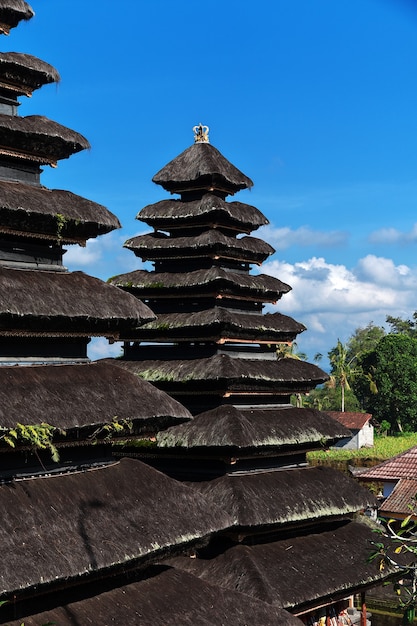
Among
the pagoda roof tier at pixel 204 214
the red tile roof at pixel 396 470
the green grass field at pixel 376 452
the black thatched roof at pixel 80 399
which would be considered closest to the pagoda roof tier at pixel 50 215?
the black thatched roof at pixel 80 399

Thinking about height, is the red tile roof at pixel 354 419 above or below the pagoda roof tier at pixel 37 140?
below

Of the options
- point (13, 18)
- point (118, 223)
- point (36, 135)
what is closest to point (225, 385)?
point (118, 223)

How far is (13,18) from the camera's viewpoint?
715 inches

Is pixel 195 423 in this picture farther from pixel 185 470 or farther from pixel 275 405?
pixel 275 405

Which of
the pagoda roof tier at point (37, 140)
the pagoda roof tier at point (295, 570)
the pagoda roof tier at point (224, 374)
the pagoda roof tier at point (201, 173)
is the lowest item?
the pagoda roof tier at point (295, 570)

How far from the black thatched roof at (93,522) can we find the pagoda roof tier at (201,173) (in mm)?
12222

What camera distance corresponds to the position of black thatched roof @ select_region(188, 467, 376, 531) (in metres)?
21.6

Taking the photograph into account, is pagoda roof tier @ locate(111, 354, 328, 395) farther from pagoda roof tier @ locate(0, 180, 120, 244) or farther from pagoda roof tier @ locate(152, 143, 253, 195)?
pagoda roof tier @ locate(0, 180, 120, 244)

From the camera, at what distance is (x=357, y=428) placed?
79.6 metres

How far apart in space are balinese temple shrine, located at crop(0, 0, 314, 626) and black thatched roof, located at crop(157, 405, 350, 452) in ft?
16.6

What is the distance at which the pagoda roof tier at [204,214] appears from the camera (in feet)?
86.7

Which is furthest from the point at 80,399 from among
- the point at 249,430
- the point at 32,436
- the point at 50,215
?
the point at 249,430

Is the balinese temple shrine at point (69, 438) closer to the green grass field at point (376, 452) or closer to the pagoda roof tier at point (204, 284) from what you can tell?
the pagoda roof tier at point (204, 284)

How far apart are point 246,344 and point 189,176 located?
594 cm
